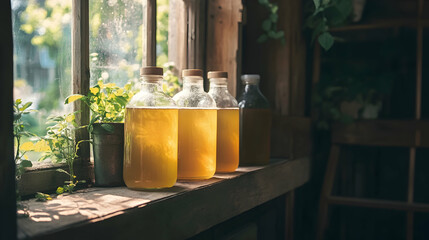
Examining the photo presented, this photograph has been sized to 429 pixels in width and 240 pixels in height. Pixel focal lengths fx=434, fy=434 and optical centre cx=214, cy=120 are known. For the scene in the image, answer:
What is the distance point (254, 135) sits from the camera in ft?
5.49

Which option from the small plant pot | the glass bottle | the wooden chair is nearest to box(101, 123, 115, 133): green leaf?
the small plant pot

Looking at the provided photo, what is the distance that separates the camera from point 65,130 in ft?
3.92

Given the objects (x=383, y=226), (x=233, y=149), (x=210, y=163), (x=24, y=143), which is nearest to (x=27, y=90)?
(x=24, y=143)

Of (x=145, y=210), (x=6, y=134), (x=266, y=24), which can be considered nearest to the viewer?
(x=6, y=134)

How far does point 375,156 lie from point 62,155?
2005 millimetres

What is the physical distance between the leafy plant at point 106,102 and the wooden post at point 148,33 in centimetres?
23

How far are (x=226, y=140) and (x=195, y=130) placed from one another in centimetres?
20

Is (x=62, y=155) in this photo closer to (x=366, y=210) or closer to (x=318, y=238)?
(x=318, y=238)

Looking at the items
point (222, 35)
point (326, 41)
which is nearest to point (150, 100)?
point (222, 35)

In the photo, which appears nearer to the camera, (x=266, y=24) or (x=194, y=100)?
(x=194, y=100)

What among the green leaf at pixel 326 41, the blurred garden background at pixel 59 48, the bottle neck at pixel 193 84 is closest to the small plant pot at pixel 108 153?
the blurred garden background at pixel 59 48

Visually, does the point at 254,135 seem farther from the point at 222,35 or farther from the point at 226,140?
the point at 222,35

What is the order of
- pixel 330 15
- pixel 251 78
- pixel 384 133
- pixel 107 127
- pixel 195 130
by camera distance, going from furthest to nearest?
pixel 384 133, pixel 330 15, pixel 251 78, pixel 195 130, pixel 107 127

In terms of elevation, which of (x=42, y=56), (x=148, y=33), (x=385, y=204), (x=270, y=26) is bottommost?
(x=385, y=204)
